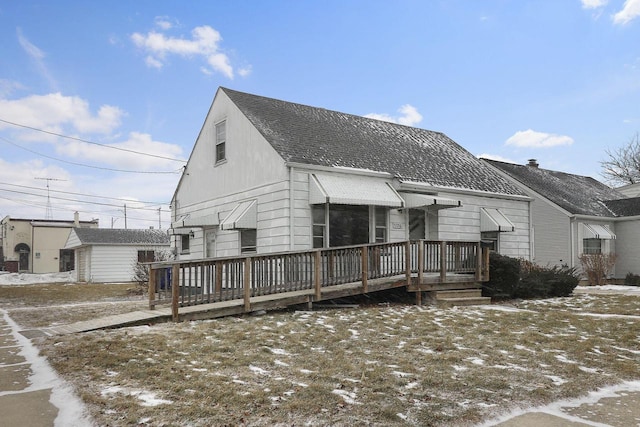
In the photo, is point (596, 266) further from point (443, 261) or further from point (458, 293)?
point (443, 261)

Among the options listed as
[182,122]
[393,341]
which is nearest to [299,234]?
[393,341]

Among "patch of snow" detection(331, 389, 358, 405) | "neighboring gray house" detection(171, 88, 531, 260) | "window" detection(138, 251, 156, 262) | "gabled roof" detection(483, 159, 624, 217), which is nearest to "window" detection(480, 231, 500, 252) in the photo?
"neighboring gray house" detection(171, 88, 531, 260)

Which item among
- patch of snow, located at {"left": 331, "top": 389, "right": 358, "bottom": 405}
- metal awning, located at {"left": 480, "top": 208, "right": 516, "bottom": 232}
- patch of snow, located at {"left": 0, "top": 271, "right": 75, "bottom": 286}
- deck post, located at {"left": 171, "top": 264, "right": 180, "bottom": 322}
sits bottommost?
patch of snow, located at {"left": 0, "top": 271, "right": 75, "bottom": 286}

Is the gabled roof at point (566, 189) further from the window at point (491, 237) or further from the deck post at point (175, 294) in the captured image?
the deck post at point (175, 294)

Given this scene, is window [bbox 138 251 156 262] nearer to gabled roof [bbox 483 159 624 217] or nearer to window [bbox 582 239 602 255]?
gabled roof [bbox 483 159 624 217]

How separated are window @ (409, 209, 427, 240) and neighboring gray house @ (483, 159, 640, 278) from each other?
651 centimetres

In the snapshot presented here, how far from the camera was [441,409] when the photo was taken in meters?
3.89

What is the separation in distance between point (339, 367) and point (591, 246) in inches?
812

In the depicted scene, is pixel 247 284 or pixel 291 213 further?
pixel 291 213

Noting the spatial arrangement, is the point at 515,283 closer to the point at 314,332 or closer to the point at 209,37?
the point at 314,332

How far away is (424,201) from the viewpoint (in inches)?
512

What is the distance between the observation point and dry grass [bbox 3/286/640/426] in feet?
12.6

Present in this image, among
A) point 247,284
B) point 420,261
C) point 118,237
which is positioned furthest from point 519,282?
point 118,237

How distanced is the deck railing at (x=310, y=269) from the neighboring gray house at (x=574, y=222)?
8495mm
